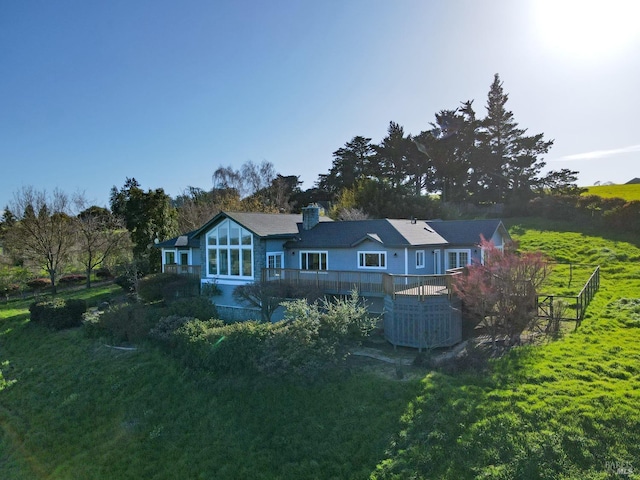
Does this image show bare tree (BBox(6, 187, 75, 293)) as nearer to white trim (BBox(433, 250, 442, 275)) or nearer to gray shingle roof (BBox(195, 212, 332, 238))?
gray shingle roof (BBox(195, 212, 332, 238))

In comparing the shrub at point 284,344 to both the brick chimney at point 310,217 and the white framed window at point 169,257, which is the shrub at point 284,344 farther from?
the white framed window at point 169,257

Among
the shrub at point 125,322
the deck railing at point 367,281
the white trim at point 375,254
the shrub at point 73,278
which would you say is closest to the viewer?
A: the deck railing at point 367,281

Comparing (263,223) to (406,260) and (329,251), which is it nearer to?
(329,251)

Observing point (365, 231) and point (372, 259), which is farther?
point (365, 231)

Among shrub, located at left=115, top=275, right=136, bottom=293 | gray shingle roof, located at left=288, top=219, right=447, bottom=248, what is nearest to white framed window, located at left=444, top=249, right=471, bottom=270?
gray shingle roof, located at left=288, top=219, right=447, bottom=248

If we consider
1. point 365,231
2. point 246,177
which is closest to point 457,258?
point 365,231

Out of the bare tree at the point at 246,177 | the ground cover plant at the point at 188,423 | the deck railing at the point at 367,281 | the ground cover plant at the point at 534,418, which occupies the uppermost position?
the bare tree at the point at 246,177

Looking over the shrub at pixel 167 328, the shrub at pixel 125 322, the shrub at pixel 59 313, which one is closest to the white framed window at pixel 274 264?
the shrub at pixel 167 328

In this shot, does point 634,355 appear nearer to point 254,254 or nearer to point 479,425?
point 479,425
